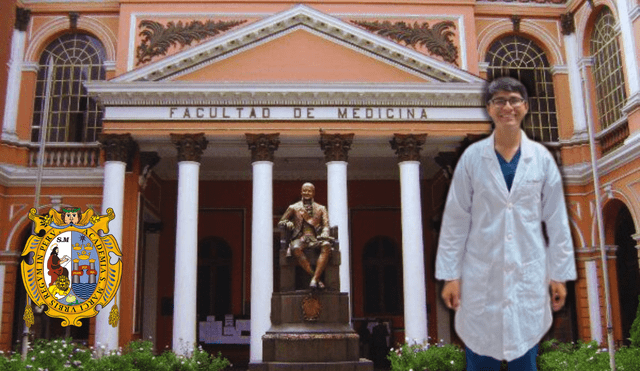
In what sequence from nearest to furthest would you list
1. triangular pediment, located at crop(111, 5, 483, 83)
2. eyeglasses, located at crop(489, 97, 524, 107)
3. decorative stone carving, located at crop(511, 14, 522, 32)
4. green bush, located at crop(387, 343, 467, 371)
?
eyeglasses, located at crop(489, 97, 524, 107)
green bush, located at crop(387, 343, 467, 371)
triangular pediment, located at crop(111, 5, 483, 83)
decorative stone carving, located at crop(511, 14, 522, 32)

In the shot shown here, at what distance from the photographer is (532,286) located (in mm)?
2461

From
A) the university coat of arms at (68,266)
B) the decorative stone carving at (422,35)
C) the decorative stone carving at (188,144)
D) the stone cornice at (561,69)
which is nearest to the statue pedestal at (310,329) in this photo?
the university coat of arms at (68,266)

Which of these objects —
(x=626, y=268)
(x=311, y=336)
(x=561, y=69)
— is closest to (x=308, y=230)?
(x=311, y=336)

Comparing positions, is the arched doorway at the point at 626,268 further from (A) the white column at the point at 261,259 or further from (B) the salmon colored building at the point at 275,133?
(A) the white column at the point at 261,259

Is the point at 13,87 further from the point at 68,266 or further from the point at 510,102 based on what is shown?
the point at 510,102

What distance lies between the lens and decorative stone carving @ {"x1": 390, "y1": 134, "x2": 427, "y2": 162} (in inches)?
706

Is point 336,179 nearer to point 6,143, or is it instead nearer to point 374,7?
point 374,7

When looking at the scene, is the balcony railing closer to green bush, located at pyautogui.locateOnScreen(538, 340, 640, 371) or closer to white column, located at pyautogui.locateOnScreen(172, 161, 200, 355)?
white column, located at pyautogui.locateOnScreen(172, 161, 200, 355)

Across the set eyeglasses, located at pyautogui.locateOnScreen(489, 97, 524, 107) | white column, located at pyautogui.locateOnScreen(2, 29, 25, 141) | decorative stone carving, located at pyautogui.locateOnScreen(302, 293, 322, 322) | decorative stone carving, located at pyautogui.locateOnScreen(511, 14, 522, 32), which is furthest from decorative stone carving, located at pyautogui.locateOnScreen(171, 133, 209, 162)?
eyeglasses, located at pyautogui.locateOnScreen(489, 97, 524, 107)

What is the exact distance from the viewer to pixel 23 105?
2114 cm

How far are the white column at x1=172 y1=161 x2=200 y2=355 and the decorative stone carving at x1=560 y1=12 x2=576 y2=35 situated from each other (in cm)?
1261

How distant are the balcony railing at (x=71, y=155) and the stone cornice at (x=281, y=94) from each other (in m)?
3.35

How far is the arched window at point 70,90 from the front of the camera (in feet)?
69.1

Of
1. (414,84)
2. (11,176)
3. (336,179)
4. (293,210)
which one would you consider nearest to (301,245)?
(293,210)
